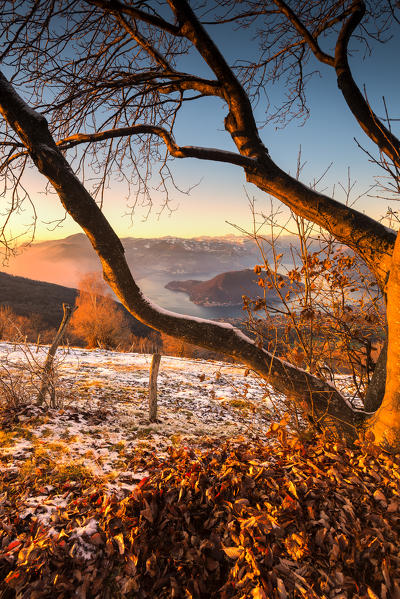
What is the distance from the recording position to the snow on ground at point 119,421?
333 cm

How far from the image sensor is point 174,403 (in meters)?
6.60

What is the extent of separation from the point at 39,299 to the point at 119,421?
73159 mm

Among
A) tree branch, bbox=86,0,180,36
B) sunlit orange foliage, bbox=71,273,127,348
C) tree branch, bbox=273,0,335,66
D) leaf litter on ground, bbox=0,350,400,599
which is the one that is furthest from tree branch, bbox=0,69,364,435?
sunlit orange foliage, bbox=71,273,127,348

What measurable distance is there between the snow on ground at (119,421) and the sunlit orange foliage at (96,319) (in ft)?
53.5

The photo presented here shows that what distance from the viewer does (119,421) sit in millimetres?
4957

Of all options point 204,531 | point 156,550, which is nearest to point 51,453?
point 156,550

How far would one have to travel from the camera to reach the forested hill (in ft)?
190

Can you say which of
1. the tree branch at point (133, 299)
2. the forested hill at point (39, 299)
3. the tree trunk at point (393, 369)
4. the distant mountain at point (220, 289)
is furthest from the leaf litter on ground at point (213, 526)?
the distant mountain at point (220, 289)

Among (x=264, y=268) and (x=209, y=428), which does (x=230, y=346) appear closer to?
(x=264, y=268)

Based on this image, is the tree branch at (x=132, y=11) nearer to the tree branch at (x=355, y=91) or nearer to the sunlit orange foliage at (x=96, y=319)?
the tree branch at (x=355, y=91)

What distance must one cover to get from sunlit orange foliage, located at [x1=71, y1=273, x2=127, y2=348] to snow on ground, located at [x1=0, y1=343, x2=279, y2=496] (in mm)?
16298

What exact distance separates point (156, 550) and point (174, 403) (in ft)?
15.7

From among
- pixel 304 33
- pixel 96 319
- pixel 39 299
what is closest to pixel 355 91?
pixel 304 33

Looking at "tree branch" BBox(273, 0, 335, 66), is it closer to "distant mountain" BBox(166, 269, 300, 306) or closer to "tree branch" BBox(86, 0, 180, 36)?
"tree branch" BBox(86, 0, 180, 36)
